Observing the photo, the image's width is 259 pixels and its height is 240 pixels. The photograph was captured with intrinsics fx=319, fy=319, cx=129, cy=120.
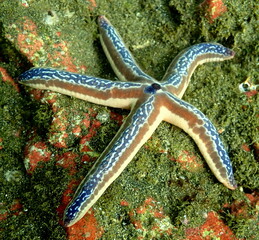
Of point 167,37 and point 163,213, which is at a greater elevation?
point 167,37

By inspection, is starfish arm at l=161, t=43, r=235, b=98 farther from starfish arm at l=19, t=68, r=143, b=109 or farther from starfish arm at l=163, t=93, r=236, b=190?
starfish arm at l=19, t=68, r=143, b=109

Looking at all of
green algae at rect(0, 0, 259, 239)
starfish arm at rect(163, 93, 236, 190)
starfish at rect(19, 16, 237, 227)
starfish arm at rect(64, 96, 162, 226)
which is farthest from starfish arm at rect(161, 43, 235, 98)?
starfish arm at rect(64, 96, 162, 226)

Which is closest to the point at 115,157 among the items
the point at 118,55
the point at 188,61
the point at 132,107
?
the point at 132,107

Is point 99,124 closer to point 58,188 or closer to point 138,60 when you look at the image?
point 58,188

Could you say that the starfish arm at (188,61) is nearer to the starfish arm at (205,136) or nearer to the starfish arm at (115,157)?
the starfish arm at (205,136)

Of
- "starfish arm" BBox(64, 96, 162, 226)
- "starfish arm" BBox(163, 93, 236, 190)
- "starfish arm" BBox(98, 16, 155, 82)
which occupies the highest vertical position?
"starfish arm" BBox(98, 16, 155, 82)

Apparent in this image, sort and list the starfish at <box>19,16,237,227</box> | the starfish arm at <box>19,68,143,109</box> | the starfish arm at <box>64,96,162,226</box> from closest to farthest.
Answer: the starfish arm at <box>64,96,162,226</box> < the starfish at <box>19,16,237,227</box> < the starfish arm at <box>19,68,143,109</box>

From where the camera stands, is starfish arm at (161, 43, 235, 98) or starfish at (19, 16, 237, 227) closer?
starfish at (19, 16, 237, 227)

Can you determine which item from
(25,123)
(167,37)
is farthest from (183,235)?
(167,37)
